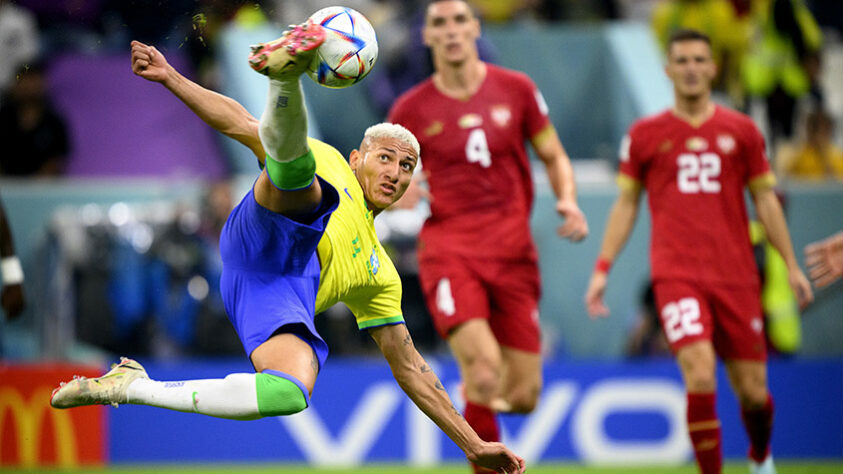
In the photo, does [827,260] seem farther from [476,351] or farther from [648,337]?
[648,337]

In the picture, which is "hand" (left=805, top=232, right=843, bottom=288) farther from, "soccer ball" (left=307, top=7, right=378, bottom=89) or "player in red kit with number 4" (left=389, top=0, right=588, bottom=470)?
"soccer ball" (left=307, top=7, right=378, bottom=89)

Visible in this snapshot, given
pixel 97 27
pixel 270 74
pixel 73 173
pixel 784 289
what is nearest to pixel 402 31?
pixel 73 173

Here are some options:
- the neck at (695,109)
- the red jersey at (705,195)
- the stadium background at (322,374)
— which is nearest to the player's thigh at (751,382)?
the red jersey at (705,195)

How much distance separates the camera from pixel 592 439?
10492 mm

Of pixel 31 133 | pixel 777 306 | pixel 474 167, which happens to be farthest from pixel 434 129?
pixel 31 133

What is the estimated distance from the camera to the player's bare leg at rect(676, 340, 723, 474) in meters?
7.19

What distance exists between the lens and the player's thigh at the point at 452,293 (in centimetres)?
730

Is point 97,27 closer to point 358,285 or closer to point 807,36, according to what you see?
point 358,285

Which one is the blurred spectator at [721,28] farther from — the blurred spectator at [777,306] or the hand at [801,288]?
the hand at [801,288]

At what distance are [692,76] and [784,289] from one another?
4.12 meters

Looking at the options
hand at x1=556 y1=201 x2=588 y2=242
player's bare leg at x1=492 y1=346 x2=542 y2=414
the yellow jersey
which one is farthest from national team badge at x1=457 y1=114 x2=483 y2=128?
the yellow jersey

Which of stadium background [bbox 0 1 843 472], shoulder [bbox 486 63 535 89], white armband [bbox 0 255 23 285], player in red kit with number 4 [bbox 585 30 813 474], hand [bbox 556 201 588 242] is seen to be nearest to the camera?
hand [bbox 556 201 588 242]

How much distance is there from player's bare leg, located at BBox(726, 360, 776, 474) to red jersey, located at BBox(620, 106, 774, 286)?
21.8 inches

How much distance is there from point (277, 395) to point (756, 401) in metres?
3.76
